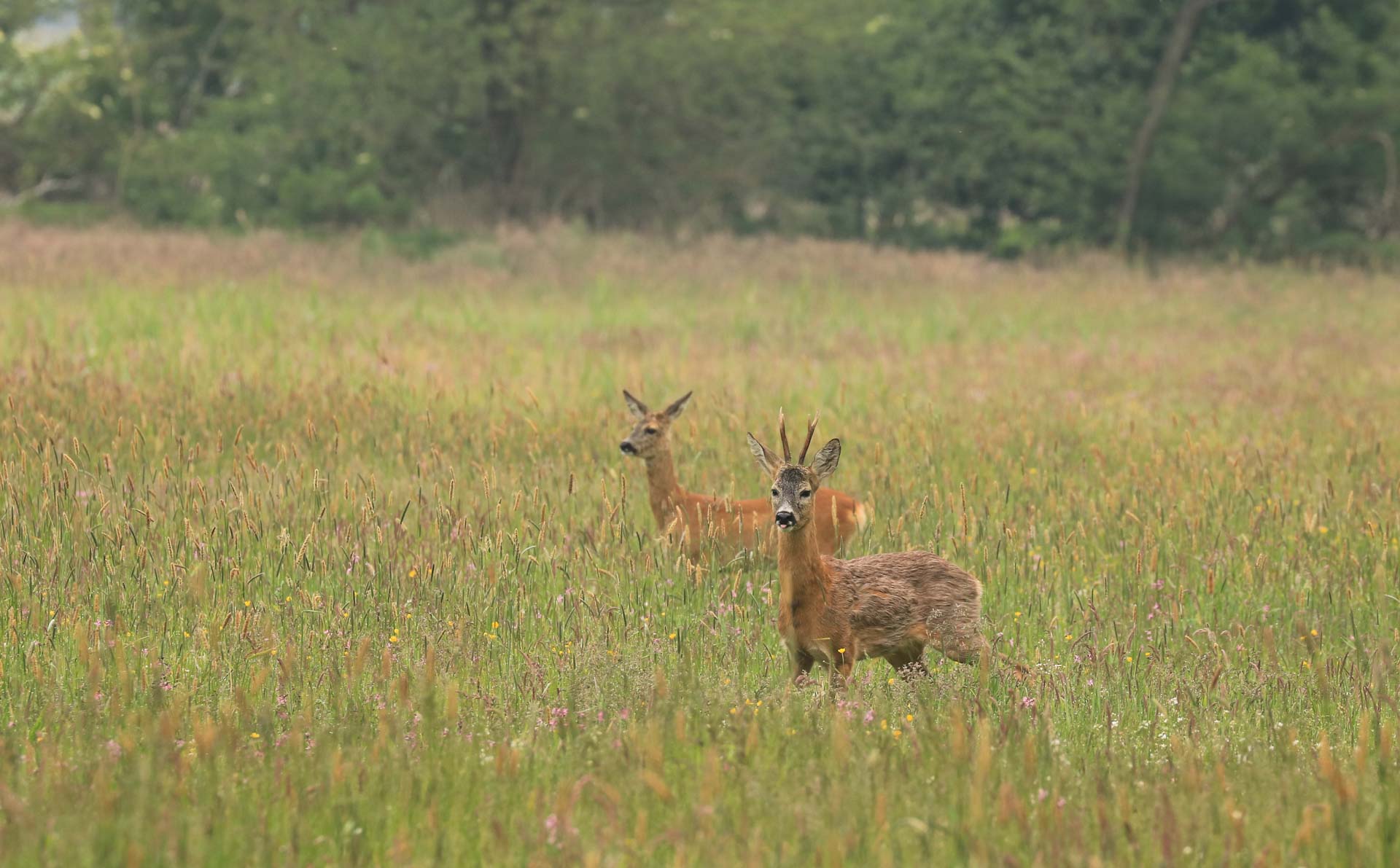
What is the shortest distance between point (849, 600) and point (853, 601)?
15 millimetres

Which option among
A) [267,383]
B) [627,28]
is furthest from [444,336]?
[627,28]

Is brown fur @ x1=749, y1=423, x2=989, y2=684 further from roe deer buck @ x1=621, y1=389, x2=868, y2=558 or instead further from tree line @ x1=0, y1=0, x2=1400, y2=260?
tree line @ x1=0, y1=0, x2=1400, y2=260

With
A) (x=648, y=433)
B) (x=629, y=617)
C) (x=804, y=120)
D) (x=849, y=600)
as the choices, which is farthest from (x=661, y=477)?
(x=804, y=120)

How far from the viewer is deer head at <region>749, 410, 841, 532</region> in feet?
16.4

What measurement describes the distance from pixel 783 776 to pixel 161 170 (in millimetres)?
30266

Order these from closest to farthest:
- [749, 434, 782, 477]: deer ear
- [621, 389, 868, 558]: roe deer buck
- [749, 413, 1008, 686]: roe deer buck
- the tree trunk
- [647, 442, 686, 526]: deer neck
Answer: [749, 413, 1008, 686]: roe deer buck < [749, 434, 782, 477]: deer ear < [621, 389, 868, 558]: roe deer buck < [647, 442, 686, 526]: deer neck < the tree trunk

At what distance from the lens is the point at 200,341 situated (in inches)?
515

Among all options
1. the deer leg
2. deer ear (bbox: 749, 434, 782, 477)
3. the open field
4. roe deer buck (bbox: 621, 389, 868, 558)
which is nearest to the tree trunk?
the open field

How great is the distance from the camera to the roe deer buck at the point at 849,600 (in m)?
5.13

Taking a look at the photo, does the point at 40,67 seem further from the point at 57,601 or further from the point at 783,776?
the point at 783,776

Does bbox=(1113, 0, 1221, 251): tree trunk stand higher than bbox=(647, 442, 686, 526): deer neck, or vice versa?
bbox=(1113, 0, 1221, 251): tree trunk

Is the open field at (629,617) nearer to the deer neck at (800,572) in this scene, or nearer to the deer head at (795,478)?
the deer neck at (800,572)

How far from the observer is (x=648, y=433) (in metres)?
7.65

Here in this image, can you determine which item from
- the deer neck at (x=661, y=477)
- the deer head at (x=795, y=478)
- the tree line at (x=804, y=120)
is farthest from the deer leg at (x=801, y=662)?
the tree line at (x=804, y=120)
